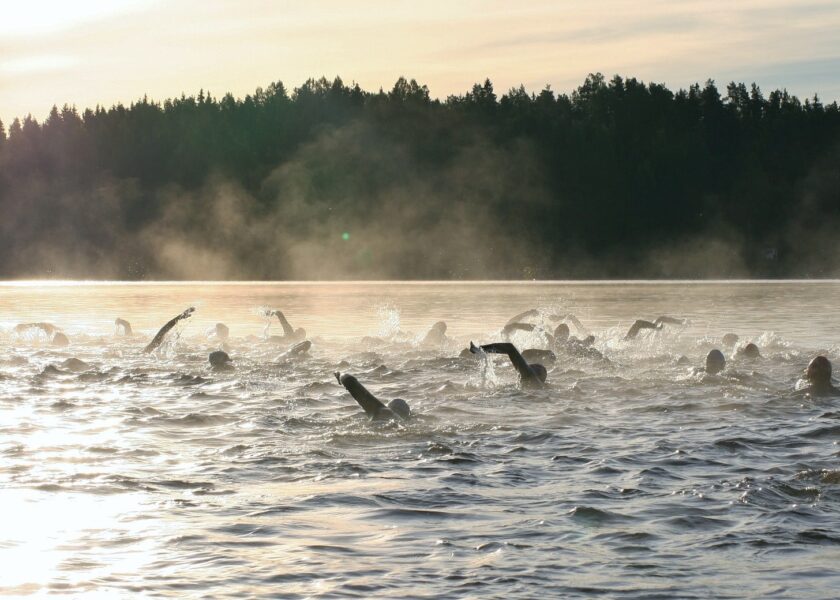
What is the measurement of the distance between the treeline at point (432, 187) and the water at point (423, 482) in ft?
282

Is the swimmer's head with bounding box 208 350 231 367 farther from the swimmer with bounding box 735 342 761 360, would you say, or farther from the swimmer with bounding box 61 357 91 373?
the swimmer with bounding box 735 342 761 360

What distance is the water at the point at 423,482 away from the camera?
26.2 feet

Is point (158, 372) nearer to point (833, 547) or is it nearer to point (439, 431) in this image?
point (439, 431)

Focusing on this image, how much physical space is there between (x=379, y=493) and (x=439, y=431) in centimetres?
348

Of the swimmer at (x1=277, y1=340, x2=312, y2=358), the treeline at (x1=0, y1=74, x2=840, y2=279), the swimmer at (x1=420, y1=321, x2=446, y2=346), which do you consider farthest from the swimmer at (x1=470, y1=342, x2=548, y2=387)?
the treeline at (x1=0, y1=74, x2=840, y2=279)

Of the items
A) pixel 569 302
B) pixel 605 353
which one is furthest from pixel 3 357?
pixel 569 302

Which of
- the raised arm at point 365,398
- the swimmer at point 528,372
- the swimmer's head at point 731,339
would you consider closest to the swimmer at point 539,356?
the swimmer at point 528,372

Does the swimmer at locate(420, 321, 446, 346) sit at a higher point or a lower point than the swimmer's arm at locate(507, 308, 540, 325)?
lower

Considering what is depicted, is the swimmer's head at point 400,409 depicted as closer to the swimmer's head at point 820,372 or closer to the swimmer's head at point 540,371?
the swimmer's head at point 540,371

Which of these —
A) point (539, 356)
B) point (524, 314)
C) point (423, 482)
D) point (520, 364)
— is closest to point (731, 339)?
point (524, 314)

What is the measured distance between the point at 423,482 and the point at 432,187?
11004cm

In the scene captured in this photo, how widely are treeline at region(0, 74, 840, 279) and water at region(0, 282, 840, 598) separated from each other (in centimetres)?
8597

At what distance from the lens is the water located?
798 cm

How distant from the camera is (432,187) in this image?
120062mm
